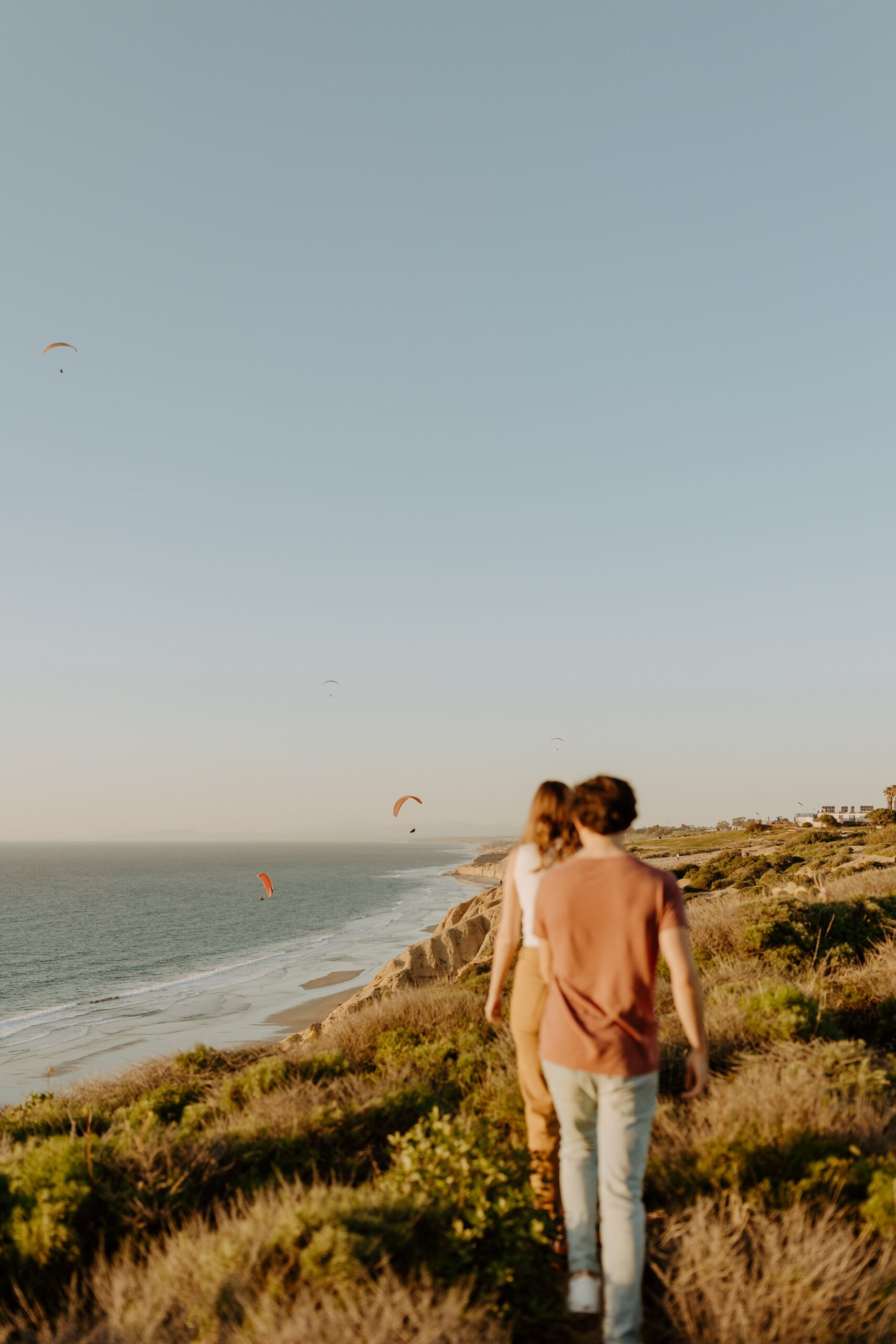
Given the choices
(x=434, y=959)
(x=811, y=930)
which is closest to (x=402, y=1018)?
(x=811, y=930)

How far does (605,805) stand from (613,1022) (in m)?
1.00

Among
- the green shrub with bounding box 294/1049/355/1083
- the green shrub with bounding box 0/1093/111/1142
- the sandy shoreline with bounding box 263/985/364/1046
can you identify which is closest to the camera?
the green shrub with bounding box 0/1093/111/1142

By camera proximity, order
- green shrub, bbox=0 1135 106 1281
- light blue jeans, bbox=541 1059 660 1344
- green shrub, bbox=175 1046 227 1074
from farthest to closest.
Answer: green shrub, bbox=175 1046 227 1074
green shrub, bbox=0 1135 106 1281
light blue jeans, bbox=541 1059 660 1344

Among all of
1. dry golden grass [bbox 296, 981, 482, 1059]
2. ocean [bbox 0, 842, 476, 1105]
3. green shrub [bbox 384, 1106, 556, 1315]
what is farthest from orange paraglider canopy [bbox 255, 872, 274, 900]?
green shrub [bbox 384, 1106, 556, 1315]

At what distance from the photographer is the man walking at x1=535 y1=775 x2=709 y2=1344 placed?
3.58m

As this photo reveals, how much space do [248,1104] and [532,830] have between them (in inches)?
161

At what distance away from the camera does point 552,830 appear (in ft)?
15.0

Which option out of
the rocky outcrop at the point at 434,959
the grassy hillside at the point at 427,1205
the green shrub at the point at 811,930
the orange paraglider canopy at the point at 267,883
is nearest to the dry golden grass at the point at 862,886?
the green shrub at the point at 811,930

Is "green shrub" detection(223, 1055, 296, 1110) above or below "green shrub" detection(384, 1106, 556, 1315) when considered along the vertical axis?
below

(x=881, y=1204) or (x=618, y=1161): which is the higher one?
(x=618, y=1161)

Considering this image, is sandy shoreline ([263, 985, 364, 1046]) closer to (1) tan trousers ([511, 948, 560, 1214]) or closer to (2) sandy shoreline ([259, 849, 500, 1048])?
(2) sandy shoreline ([259, 849, 500, 1048])

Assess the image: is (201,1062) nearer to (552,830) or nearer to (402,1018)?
(402,1018)

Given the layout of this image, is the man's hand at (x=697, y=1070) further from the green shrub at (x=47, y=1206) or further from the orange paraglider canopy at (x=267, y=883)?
the orange paraglider canopy at (x=267, y=883)

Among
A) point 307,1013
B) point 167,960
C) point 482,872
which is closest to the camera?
point 307,1013
